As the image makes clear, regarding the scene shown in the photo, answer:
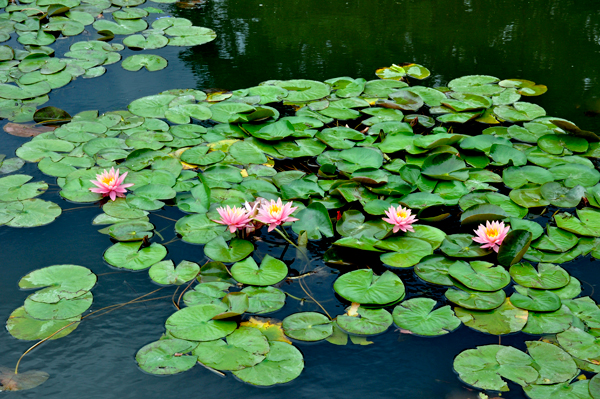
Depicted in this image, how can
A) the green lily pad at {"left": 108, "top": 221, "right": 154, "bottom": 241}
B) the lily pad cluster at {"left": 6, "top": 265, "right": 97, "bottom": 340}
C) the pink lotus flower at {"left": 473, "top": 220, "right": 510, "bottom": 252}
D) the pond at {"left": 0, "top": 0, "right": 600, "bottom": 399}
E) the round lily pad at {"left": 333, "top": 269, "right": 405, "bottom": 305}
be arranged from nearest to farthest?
the pond at {"left": 0, "top": 0, "right": 600, "bottom": 399} < the lily pad cluster at {"left": 6, "top": 265, "right": 97, "bottom": 340} < the round lily pad at {"left": 333, "top": 269, "right": 405, "bottom": 305} < the pink lotus flower at {"left": 473, "top": 220, "right": 510, "bottom": 252} < the green lily pad at {"left": 108, "top": 221, "right": 154, "bottom": 241}

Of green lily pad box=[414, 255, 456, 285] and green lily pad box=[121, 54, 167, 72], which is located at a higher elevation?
green lily pad box=[121, 54, 167, 72]

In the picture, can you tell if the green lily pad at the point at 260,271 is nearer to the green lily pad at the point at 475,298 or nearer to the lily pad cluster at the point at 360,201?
the lily pad cluster at the point at 360,201

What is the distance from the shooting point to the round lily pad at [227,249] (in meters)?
2.49

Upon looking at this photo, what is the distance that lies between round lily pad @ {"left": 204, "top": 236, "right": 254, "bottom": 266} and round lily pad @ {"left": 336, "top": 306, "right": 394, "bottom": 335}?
64 cm

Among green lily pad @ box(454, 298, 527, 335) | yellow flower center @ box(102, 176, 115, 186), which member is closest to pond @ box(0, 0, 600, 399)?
green lily pad @ box(454, 298, 527, 335)

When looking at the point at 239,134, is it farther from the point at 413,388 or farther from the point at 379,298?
the point at 413,388

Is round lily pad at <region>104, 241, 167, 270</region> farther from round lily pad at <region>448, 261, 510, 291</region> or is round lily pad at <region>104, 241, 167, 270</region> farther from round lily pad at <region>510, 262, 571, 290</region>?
round lily pad at <region>510, 262, 571, 290</region>

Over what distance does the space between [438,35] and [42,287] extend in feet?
15.1

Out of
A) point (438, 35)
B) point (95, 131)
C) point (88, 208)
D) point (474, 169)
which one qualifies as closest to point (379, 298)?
point (474, 169)

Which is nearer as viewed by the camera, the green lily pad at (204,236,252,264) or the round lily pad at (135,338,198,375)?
the round lily pad at (135,338,198,375)

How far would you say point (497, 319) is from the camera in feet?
7.14

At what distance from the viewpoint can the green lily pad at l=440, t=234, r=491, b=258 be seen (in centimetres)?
248

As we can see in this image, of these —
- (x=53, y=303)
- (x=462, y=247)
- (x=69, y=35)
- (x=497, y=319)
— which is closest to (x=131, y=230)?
(x=53, y=303)

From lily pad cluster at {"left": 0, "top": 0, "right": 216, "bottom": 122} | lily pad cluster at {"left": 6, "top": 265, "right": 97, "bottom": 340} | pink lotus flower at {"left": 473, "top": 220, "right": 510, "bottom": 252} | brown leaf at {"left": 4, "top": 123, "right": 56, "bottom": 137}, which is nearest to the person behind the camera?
lily pad cluster at {"left": 6, "top": 265, "right": 97, "bottom": 340}
